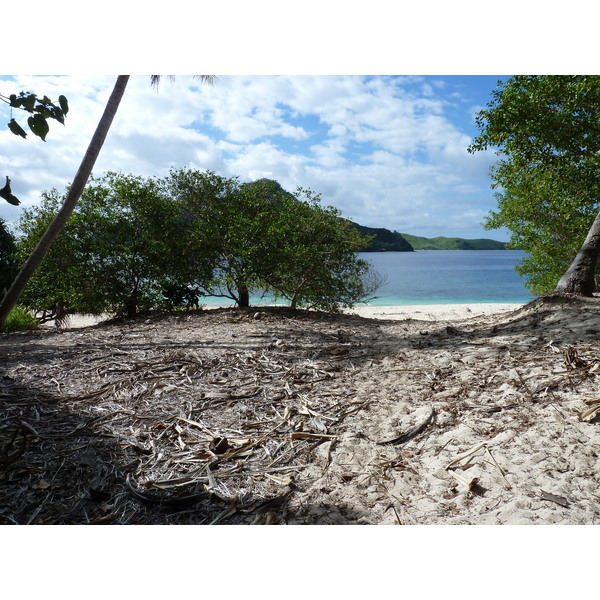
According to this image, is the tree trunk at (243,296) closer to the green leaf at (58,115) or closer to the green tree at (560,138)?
the green tree at (560,138)

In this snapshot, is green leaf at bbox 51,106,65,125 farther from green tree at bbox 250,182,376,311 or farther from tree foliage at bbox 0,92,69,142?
green tree at bbox 250,182,376,311

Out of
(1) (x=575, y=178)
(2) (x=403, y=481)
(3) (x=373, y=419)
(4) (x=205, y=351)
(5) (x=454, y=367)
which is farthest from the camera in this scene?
(1) (x=575, y=178)

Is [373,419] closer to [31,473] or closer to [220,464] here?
[220,464]

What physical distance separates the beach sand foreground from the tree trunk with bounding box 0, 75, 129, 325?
1163 millimetres

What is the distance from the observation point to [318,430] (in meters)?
3.40

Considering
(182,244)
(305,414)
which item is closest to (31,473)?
(305,414)

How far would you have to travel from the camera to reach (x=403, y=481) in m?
2.63

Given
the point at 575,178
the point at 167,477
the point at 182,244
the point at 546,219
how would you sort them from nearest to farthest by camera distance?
1. the point at 167,477
2. the point at 575,178
3. the point at 182,244
4. the point at 546,219

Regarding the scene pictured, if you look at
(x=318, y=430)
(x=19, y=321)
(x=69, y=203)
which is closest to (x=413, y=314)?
(x=19, y=321)

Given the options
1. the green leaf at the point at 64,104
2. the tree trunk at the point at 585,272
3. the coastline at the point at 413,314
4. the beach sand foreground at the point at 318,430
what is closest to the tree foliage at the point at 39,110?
the green leaf at the point at 64,104

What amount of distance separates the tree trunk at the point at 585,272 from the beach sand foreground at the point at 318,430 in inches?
47.4

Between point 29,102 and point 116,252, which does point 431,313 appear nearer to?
point 116,252

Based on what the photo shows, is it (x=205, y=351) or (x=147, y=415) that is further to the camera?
(x=205, y=351)

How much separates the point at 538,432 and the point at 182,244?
25.6ft
